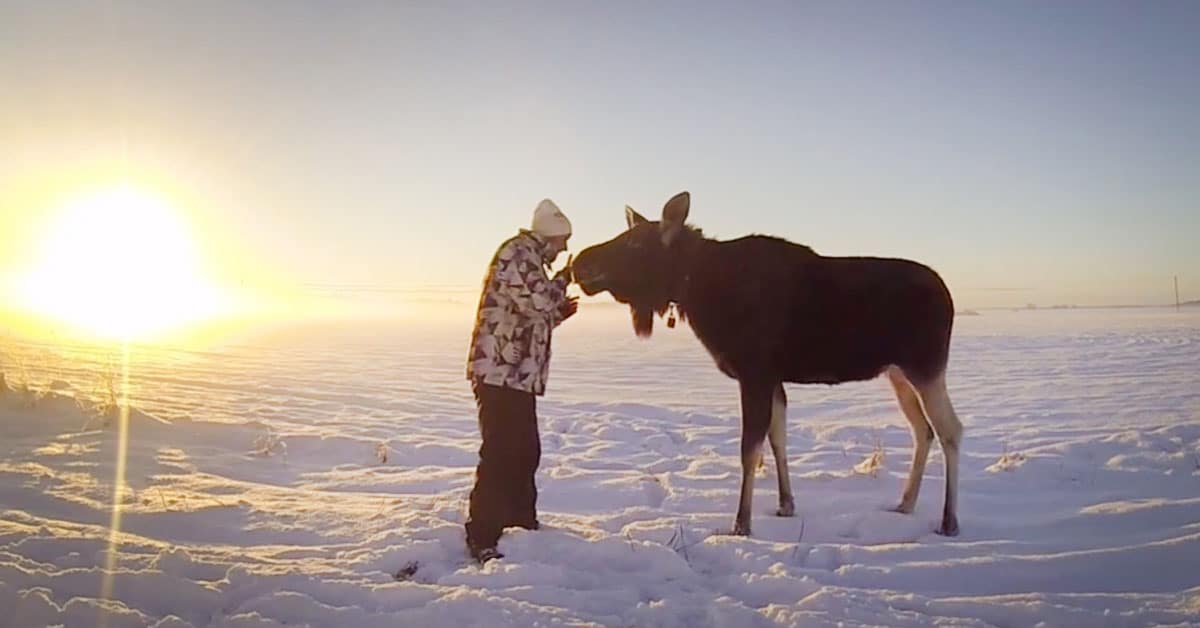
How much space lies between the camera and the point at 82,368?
1351cm

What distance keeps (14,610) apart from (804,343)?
4917 millimetres

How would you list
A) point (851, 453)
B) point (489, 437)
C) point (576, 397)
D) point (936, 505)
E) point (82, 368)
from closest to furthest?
point (489, 437) < point (936, 505) < point (851, 453) < point (576, 397) < point (82, 368)

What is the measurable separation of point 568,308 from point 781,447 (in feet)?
7.07

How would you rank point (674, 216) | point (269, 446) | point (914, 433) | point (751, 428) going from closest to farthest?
1. point (751, 428)
2. point (674, 216)
3. point (914, 433)
4. point (269, 446)

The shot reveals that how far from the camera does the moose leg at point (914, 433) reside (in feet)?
18.7

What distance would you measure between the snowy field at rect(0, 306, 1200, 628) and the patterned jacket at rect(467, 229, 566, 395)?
3.46 ft

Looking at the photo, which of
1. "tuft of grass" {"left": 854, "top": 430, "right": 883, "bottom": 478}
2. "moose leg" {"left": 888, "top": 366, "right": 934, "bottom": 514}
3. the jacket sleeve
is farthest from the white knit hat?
"tuft of grass" {"left": 854, "top": 430, "right": 883, "bottom": 478}

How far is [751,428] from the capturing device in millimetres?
5422

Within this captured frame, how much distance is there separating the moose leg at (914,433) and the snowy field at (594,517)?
0.29 meters

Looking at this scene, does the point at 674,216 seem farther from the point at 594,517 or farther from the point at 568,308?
the point at 594,517

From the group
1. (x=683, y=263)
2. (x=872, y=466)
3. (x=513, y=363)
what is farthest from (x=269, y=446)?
(x=872, y=466)

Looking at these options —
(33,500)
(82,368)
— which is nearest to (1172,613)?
(33,500)

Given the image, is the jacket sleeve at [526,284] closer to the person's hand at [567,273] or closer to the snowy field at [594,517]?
the person's hand at [567,273]

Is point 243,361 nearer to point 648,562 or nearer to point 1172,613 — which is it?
point 648,562
